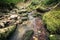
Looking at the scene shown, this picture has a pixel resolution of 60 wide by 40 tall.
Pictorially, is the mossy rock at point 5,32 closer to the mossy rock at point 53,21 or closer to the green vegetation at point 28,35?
the green vegetation at point 28,35

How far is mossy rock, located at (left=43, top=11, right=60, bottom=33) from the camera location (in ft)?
23.4

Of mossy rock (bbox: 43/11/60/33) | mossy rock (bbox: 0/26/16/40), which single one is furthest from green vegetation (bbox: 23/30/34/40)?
mossy rock (bbox: 43/11/60/33)

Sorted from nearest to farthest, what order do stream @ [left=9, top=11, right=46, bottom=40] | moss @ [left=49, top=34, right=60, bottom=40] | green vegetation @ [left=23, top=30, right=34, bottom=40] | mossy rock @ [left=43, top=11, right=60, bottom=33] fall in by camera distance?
moss @ [left=49, top=34, right=60, bottom=40] → green vegetation @ [left=23, top=30, right=34, bottom=40] → mossy rock @ [left=43, top=11, right=60, bottom=33] → stream @ [left=9, top=11, right=46, bottom=40]

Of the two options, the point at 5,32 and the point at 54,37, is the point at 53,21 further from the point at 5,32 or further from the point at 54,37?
the point at 5,32

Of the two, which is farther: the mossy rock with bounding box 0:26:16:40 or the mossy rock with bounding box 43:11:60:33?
the mossy rock with bounding box 43:11:60:33

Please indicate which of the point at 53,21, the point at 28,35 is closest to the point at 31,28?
the point at 28,35

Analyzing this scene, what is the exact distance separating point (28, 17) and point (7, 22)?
146cm

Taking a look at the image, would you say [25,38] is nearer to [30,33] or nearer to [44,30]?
[30,33]

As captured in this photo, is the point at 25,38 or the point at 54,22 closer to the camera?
the point at 25,38

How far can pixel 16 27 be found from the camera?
312 inches

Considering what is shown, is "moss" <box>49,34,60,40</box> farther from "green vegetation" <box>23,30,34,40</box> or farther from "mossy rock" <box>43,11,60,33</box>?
"green vegetation" <box>23,30,34,40</box>

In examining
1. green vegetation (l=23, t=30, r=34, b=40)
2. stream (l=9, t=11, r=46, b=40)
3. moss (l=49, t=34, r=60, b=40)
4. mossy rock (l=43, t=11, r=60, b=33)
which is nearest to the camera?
moss (l=49, t=34, r=60, b=40)

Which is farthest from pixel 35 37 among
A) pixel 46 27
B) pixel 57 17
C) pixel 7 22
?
pixel 7 22

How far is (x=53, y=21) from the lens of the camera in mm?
7523
